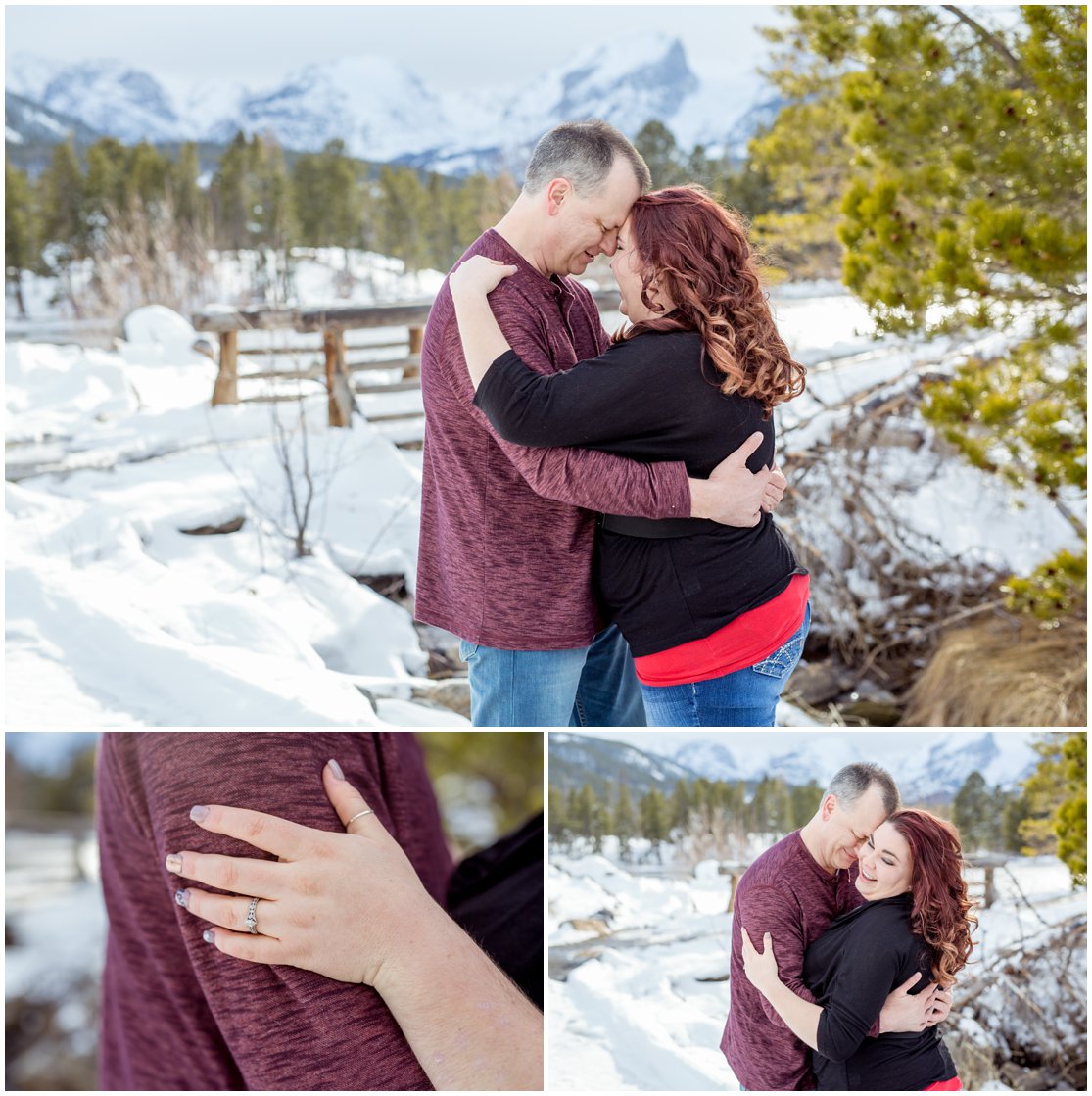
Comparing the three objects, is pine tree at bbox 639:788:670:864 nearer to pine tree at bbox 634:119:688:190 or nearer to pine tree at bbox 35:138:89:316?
pine tree at bbox 634:119:688:190

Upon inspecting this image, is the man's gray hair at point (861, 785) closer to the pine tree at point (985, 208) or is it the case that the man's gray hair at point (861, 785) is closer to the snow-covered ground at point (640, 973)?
the snow-covered ground at point (640, 973)

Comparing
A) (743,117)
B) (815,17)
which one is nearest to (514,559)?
(815,17)

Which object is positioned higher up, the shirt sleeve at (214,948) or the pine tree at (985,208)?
the pine tree at (985,208)

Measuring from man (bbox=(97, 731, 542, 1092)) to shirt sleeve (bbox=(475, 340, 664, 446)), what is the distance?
48cm

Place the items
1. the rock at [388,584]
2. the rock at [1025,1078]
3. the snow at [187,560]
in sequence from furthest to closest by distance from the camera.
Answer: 1. the rock at [388,584]
2. the snow at [187,560]
3. the rock at [1025,1078]

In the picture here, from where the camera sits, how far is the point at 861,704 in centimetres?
429

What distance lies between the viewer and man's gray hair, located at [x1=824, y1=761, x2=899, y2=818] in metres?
1.49

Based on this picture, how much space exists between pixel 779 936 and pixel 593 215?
3.68ft

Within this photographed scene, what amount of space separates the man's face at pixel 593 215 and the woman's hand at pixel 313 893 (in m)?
0.88

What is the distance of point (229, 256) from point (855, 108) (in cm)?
816

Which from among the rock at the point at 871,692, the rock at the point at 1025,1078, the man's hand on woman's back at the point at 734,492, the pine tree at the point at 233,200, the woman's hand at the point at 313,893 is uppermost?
the pine tree at the point at 233,200

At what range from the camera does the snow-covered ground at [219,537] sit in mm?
2027

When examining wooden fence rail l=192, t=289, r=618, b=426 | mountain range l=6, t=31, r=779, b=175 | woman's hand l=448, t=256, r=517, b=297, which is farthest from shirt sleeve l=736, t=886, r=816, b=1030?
mountain range l=6, t=31, r=779, b=175

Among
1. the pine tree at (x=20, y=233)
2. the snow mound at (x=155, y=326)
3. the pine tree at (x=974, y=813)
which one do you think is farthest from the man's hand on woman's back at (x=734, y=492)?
the pine tree at (x=20, y=233)
